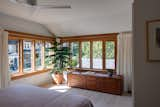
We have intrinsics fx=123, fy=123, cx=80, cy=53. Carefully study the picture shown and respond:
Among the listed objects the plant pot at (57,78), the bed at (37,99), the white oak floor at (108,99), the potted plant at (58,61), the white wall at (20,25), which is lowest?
the white oak floor at (108,99)

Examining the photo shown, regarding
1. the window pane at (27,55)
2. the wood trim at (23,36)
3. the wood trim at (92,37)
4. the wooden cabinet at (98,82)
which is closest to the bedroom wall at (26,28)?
the wood trim at (23,36)

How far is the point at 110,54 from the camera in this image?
186 inches

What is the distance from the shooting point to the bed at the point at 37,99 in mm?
1844

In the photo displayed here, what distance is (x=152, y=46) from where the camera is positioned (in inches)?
66.5

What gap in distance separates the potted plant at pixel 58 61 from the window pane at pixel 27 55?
0.80 meters

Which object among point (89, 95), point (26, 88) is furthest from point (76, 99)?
point (89, 95)

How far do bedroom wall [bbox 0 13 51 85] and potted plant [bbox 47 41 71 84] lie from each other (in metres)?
0.49

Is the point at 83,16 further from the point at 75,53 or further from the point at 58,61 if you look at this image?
the point at 58,61

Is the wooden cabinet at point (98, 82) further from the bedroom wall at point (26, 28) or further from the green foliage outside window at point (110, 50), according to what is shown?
the bedroom wall at point (26, 28)

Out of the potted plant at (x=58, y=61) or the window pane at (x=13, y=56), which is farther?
the potted plant at (x=58, y=61)

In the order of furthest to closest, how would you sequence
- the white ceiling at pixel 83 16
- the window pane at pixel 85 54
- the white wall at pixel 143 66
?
the window pane at pixel 85 54
the white ceiling at pixel 83 16
the white wall at pixel 143 66

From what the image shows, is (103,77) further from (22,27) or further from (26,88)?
(22,27)

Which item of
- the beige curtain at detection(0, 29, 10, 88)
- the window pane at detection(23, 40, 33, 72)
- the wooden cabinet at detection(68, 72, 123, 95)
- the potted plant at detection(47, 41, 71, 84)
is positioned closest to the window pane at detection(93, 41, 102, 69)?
the wooden cabinet at detection(68, 72, 123, 95)

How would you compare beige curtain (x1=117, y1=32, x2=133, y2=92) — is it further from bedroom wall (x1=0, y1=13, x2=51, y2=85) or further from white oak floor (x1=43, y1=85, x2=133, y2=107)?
bedroom wall (x1=0, y1=13, x2=51, y2=85)
